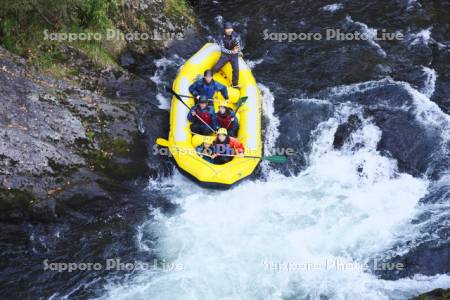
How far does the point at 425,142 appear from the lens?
9695 millimetres

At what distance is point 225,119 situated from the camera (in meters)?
9.76

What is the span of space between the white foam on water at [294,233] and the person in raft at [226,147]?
22.0 inches

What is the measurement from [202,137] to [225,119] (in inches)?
22.3

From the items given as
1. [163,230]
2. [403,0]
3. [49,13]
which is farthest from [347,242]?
[403,0]

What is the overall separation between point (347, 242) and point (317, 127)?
2684 millimetres

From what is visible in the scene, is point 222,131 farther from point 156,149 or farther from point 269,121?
point 269,121

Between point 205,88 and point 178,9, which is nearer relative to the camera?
point 205,88

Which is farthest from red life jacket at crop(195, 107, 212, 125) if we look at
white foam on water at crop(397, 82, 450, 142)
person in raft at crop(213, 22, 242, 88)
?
white foam on water at crop(397, 82, 450, 142)

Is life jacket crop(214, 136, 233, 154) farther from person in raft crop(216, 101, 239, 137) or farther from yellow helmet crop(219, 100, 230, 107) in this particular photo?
yellow helmet crop(219, 100, 230, 107)

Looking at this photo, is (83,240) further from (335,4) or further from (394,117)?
(335,4)

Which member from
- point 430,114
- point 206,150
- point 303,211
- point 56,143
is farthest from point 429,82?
point 56,143

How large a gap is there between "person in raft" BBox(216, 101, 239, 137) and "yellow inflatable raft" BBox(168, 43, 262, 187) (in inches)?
5.5

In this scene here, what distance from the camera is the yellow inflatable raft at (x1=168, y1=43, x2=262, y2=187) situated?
354 inches

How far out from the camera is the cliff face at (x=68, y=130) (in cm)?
812
